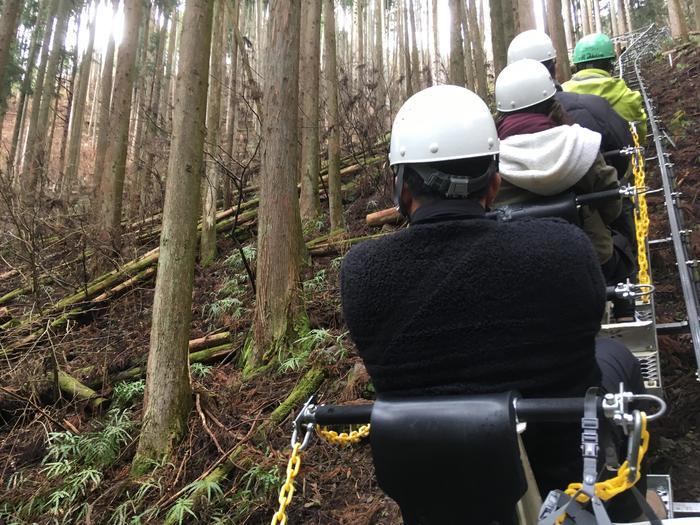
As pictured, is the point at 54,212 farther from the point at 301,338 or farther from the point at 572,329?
the point at 572,329

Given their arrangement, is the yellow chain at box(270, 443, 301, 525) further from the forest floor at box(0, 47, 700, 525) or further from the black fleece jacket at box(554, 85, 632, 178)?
the black fleece jacket at box(554, 85, 632, 178)

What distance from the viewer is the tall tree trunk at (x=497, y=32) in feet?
35.5

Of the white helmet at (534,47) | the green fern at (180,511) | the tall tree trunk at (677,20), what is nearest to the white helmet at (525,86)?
the white helmet at (534,47)

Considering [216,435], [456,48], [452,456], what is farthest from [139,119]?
[452,456]

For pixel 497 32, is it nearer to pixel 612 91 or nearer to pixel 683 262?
pixel 612 91

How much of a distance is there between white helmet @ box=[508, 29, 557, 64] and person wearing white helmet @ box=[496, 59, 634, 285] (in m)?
1.21

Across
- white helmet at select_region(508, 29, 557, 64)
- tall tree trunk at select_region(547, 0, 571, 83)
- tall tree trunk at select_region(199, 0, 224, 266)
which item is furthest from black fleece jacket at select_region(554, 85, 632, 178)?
tall tree trunk at select_region(547, 0, 571, 83)

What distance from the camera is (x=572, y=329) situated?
152 cm

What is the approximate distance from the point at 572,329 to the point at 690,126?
9.50m

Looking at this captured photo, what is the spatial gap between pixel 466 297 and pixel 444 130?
22.6 inches

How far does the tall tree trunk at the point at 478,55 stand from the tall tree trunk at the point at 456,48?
2734 mm

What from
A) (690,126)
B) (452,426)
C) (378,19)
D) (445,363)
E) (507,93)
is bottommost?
(452,426)

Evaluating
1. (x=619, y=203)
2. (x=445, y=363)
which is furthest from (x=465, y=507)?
(x=619, y=203)

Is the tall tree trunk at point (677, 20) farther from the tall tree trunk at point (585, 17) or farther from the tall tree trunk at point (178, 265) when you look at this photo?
the tall tree trunk at point (585, 17)
